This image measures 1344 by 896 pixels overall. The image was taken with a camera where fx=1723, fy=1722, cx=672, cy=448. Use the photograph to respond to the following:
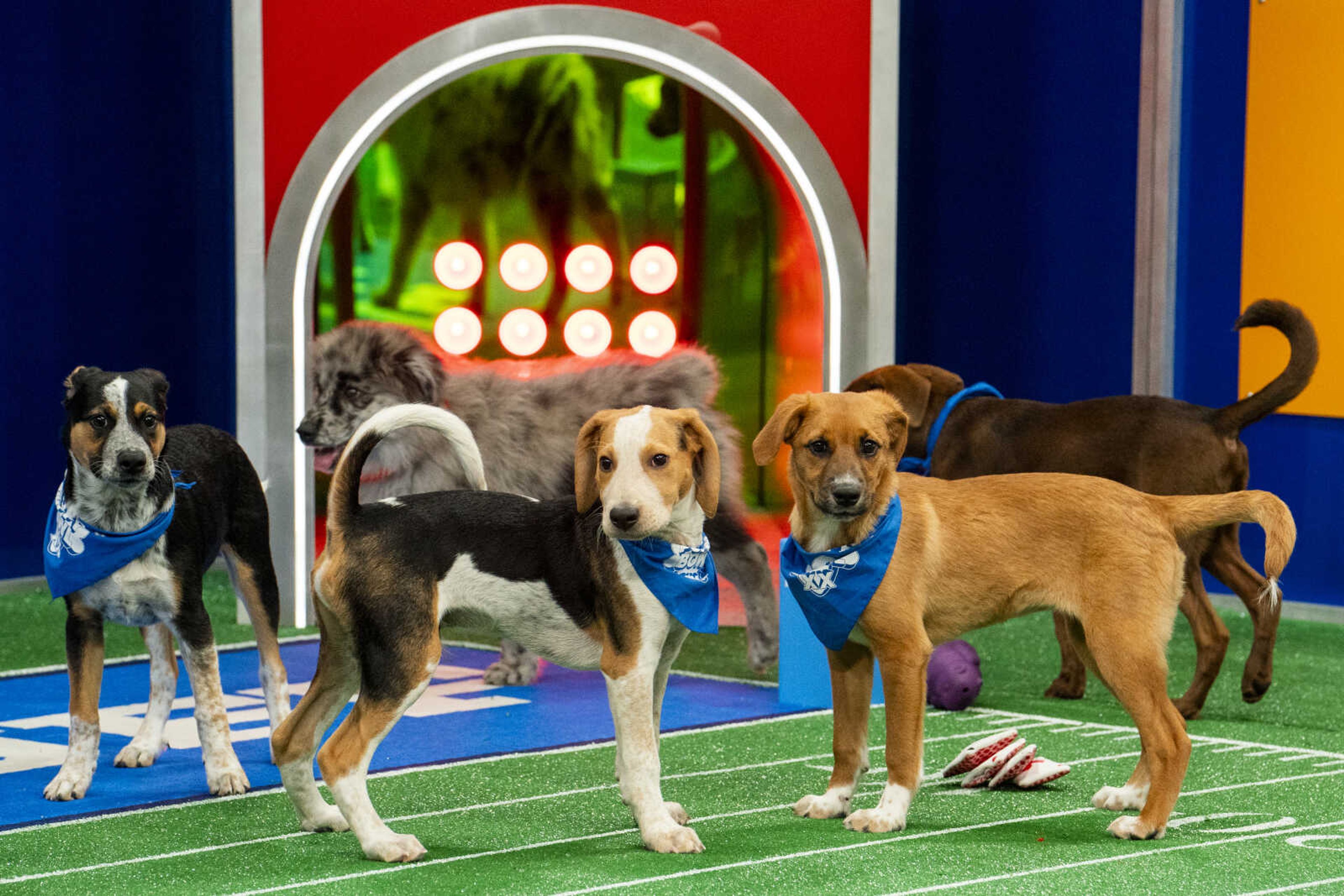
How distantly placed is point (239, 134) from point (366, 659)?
488 cm

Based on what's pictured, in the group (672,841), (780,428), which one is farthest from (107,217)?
(672,841)

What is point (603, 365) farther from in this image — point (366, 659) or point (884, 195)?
point (366, 659)

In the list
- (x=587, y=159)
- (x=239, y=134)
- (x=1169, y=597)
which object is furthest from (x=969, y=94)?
(x=1169, y=597)

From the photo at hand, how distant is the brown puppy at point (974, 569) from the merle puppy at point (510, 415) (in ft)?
8.79

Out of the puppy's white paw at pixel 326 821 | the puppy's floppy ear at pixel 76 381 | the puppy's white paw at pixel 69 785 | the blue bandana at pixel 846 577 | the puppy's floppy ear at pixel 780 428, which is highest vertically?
the puppy's floppy ear at pixel 76 381

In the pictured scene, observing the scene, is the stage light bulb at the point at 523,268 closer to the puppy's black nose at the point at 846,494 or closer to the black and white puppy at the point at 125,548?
the black and white puppy at the point at 125,548

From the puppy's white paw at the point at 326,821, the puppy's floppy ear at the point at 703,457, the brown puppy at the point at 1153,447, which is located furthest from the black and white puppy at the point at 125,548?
the brown puppy at the point at 1153,447

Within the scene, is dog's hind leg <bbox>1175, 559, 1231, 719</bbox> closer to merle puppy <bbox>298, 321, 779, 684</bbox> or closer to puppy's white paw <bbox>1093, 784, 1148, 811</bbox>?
puppy's white paw <bbox>1093, 784, 1148, 811</bbox>

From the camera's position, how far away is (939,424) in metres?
7.17

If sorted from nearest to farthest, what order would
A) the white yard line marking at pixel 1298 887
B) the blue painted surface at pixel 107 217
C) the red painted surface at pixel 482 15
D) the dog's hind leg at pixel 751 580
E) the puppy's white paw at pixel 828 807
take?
the white yard line marking at pixel 1298 887
the puppy's white paw at pixel 828 807
the dog's hind leg at pixel 751 580
the red painted surface at pixel 482 15
the blue painted surface at pixel 107 217

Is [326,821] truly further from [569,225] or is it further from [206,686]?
[569,225]

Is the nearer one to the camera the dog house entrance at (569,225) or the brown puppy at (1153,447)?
the brown puppy at (1153,447)

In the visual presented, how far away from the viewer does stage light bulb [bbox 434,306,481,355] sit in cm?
855

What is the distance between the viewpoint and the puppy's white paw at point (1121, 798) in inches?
193
